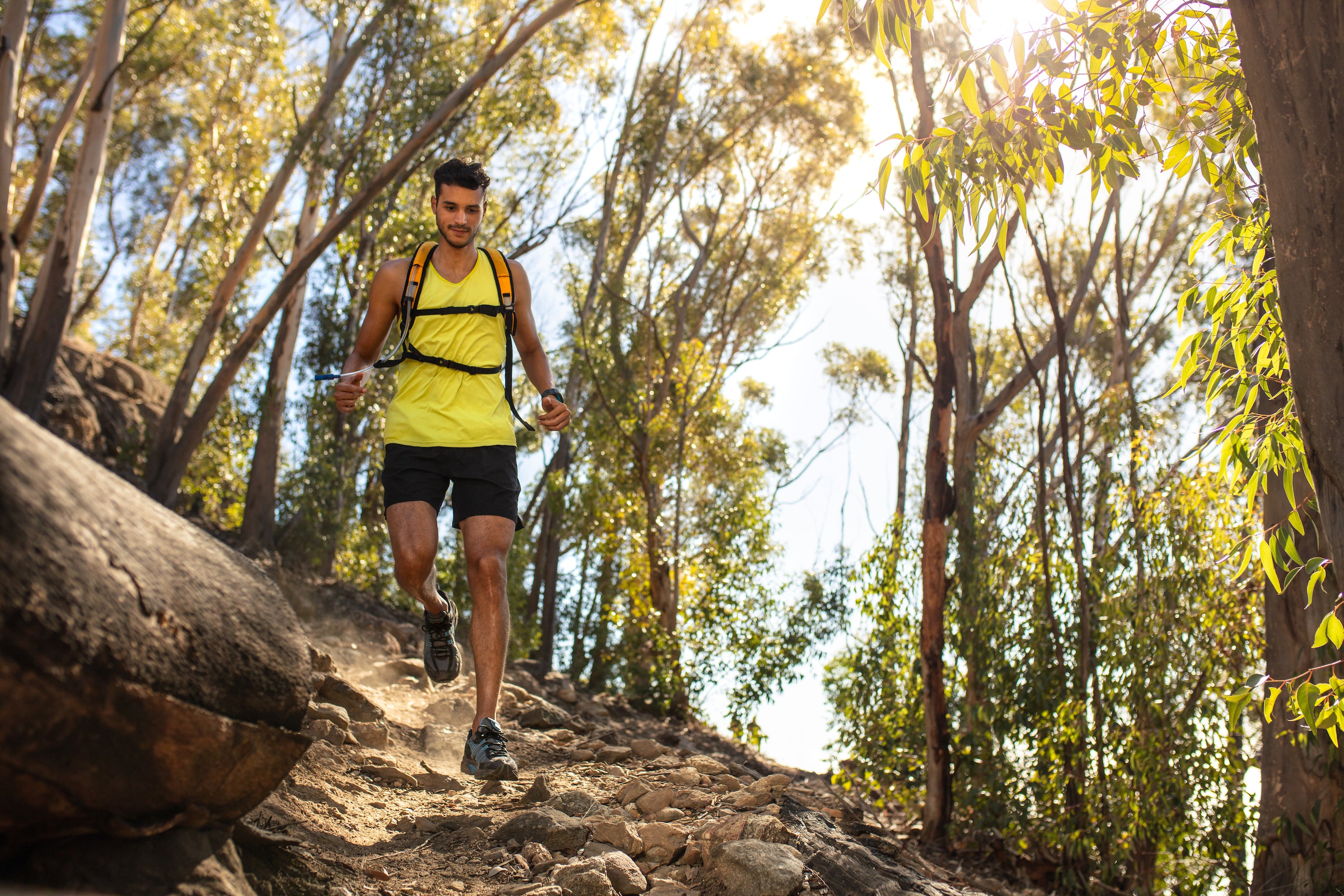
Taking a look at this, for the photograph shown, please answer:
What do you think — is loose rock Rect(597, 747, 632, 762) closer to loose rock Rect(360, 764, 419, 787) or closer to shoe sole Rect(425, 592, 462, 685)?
loose rock Rect(360, 764, 419, 787)

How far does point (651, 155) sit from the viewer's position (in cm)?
1357

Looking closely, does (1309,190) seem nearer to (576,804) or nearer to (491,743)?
(491,743)

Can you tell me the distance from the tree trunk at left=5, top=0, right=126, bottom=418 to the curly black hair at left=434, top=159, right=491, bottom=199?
6.43 meters

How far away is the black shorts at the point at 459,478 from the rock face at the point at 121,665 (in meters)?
1.24

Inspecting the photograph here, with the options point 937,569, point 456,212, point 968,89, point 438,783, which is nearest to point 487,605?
point 438,783

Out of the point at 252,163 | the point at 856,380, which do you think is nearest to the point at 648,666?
the point at 856,380

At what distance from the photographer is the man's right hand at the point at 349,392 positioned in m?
3.10

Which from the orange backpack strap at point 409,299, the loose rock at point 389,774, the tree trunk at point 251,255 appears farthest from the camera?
the tree trunk at point 251,255

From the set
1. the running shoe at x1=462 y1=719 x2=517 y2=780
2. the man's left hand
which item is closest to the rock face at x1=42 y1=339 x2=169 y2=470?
the man's left hand

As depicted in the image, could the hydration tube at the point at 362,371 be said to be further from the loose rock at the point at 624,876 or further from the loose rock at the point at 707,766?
the loose rock at the point at 707,766

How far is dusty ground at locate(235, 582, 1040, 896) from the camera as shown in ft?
7.93

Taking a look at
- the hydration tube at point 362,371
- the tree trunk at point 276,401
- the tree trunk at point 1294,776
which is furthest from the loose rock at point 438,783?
the tree trunk at point 276,401

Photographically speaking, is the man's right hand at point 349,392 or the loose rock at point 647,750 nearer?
the man's right hand at point 349,392

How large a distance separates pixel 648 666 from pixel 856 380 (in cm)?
1141
